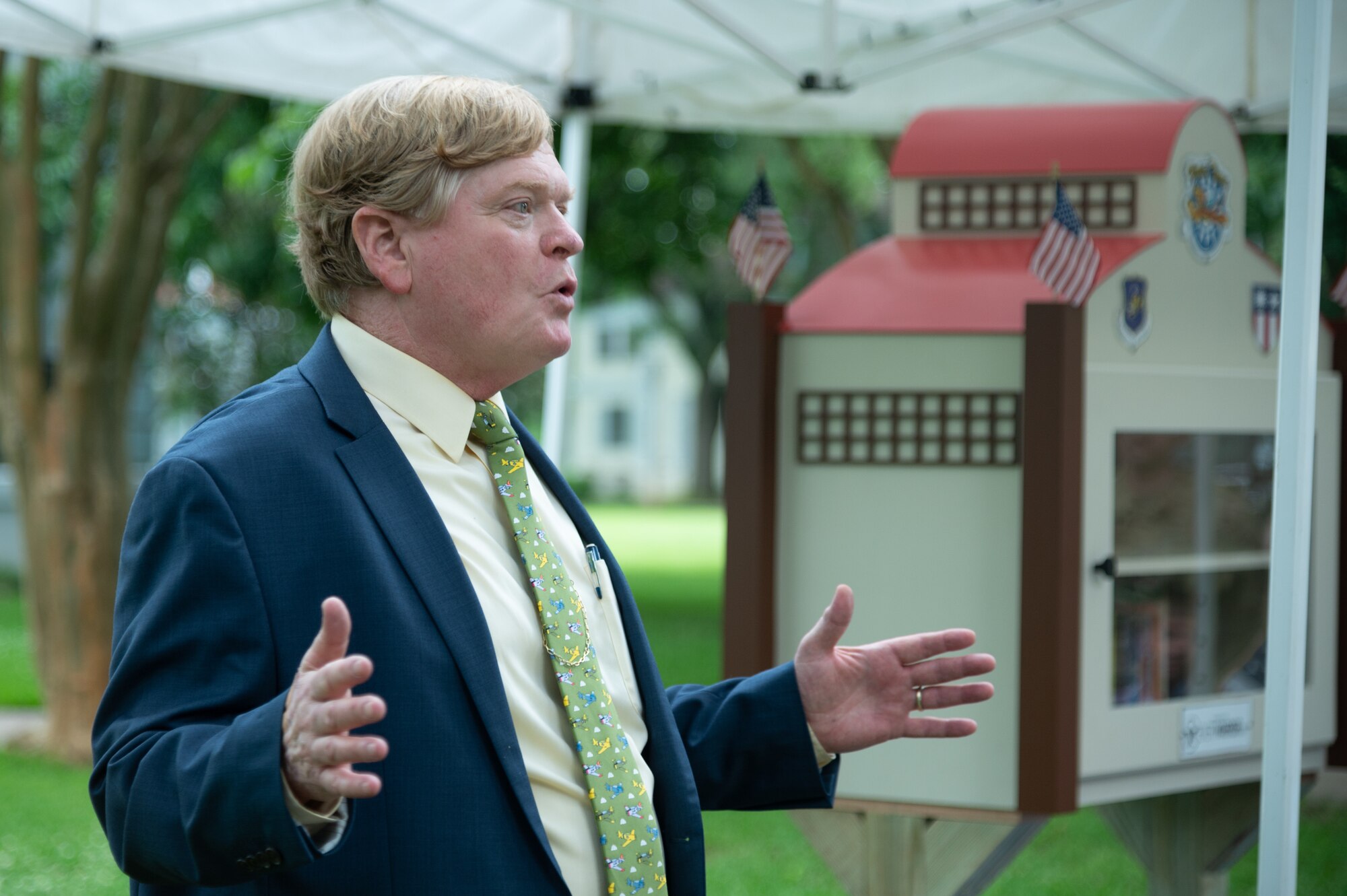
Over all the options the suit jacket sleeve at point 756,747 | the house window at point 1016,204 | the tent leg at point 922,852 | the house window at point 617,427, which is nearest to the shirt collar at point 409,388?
the suit jacket sleeve at point 756,747

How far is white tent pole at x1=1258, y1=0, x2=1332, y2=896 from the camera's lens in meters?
2.72

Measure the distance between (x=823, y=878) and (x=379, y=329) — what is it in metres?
5.20

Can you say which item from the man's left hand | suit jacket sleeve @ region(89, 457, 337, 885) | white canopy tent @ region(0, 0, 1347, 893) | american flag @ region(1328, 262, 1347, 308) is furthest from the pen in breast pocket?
american flag @ region(1328, 262, 1347, 308)

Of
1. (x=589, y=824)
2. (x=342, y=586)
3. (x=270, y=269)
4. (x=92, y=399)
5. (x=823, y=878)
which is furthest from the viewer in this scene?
(x=270, y=269)

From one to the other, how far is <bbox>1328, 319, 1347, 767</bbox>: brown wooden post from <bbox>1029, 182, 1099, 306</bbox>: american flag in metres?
1.18

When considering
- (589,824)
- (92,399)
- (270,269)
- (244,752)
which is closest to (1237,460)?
(589,824)

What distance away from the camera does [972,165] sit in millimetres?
3959

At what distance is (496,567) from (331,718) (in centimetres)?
52

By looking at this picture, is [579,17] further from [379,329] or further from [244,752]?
[244,752]

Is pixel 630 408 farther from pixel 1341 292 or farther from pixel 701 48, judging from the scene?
pixel 1341 292

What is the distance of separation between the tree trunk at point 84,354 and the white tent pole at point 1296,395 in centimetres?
637

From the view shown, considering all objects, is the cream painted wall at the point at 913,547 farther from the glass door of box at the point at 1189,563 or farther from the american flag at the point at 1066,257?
the glass door of box at the point at 1189,563

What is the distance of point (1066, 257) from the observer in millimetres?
3482

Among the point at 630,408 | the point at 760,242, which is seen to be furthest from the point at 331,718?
the point at 630,408
